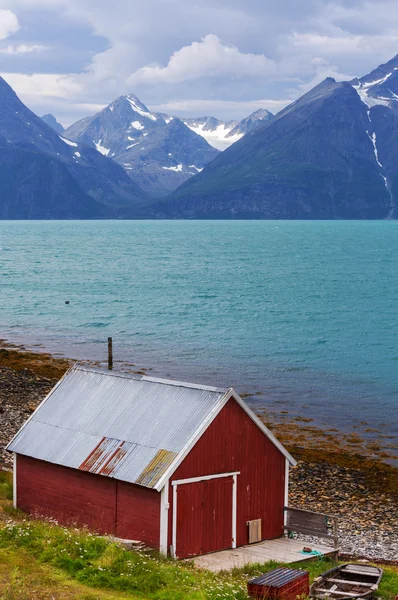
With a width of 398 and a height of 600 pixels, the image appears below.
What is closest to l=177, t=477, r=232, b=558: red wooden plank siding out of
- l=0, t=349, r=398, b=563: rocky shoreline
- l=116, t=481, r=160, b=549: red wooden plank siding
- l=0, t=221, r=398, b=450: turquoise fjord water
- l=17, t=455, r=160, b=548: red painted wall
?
l=116, t=481, r=160, b=549: red wooden plank siding

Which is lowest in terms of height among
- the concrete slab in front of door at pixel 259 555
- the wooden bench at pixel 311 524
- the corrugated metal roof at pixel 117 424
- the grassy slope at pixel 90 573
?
the concrete slab in front of door at pixel 259 555

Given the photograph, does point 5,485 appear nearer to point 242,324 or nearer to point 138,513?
point 138,513

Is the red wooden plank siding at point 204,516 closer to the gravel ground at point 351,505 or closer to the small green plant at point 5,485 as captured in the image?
the gravel ground at point 351,505

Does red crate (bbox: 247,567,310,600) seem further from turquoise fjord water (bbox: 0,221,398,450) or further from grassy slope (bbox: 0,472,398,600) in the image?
turquoise fjord water (bbox: 0,221,398,450)

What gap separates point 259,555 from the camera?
77.4 feet

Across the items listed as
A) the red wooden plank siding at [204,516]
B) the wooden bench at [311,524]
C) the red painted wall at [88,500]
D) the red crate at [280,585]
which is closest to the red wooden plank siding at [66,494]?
the red painted wall at [88,500]

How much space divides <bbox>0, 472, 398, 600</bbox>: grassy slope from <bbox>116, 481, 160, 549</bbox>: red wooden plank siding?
1083 mm

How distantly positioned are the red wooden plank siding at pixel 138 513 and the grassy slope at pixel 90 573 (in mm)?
1083

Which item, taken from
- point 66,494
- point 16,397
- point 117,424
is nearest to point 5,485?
point 66,494

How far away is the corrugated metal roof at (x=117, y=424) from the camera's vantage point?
23.0 m

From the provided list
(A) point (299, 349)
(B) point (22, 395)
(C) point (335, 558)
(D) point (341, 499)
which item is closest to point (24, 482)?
(C) point (335, 558)

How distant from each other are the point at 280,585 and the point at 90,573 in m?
4.22

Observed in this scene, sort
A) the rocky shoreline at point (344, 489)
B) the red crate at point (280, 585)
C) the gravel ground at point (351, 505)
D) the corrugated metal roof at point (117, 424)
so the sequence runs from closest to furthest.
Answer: the red crate at point (280, 585) < the corrugated metal roof at point (117, 424) < the gravel ground at point (351, 505) < the rocky shoreline at point (344, 489)

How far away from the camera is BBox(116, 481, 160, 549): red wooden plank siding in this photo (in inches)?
877
